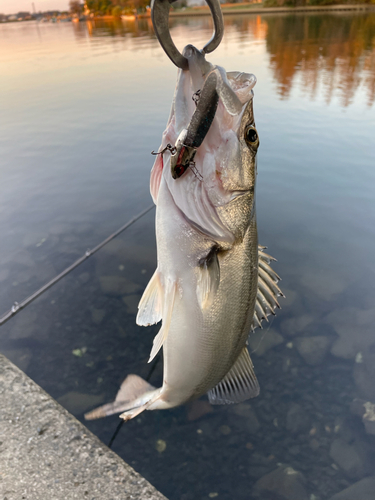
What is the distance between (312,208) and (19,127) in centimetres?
892

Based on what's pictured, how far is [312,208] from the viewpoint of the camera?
19.0 ft

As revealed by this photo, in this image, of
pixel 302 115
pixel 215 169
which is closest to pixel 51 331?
pixel 215 169

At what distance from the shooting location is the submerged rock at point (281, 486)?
7.69 feet

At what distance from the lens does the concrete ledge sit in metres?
2.00

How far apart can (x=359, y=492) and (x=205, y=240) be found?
7.00 ft

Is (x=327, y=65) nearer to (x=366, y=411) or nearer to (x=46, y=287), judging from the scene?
(x=46, y=287)

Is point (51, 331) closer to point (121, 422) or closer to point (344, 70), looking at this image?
point (121, 422)

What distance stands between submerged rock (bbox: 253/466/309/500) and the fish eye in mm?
2289

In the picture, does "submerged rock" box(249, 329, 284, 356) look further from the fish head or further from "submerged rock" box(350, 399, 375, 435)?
the fish head

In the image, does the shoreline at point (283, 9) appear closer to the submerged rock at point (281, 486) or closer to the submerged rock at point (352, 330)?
the submerged rock at point (352, 330)

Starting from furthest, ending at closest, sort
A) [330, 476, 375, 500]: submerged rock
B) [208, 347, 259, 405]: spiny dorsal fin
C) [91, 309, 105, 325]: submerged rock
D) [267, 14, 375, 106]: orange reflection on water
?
[267, 14, 375, 106]: orange reflection on water
[91, 309, 105, 325]: submerged rock
[330, 476, 375, 500]: submerged rock
[208, 347, 259, 405]: spiny dorsal fin

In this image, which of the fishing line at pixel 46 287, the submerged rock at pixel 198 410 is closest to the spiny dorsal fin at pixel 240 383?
the submerged rock at pixel 198 410

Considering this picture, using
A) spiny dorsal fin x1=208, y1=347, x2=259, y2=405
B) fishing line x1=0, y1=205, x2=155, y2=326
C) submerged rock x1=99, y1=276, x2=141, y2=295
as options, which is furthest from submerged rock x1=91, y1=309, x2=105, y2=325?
spiny dorsal fin x1=208, y1=347, x2=259, y2=405

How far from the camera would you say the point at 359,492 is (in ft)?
7.70
